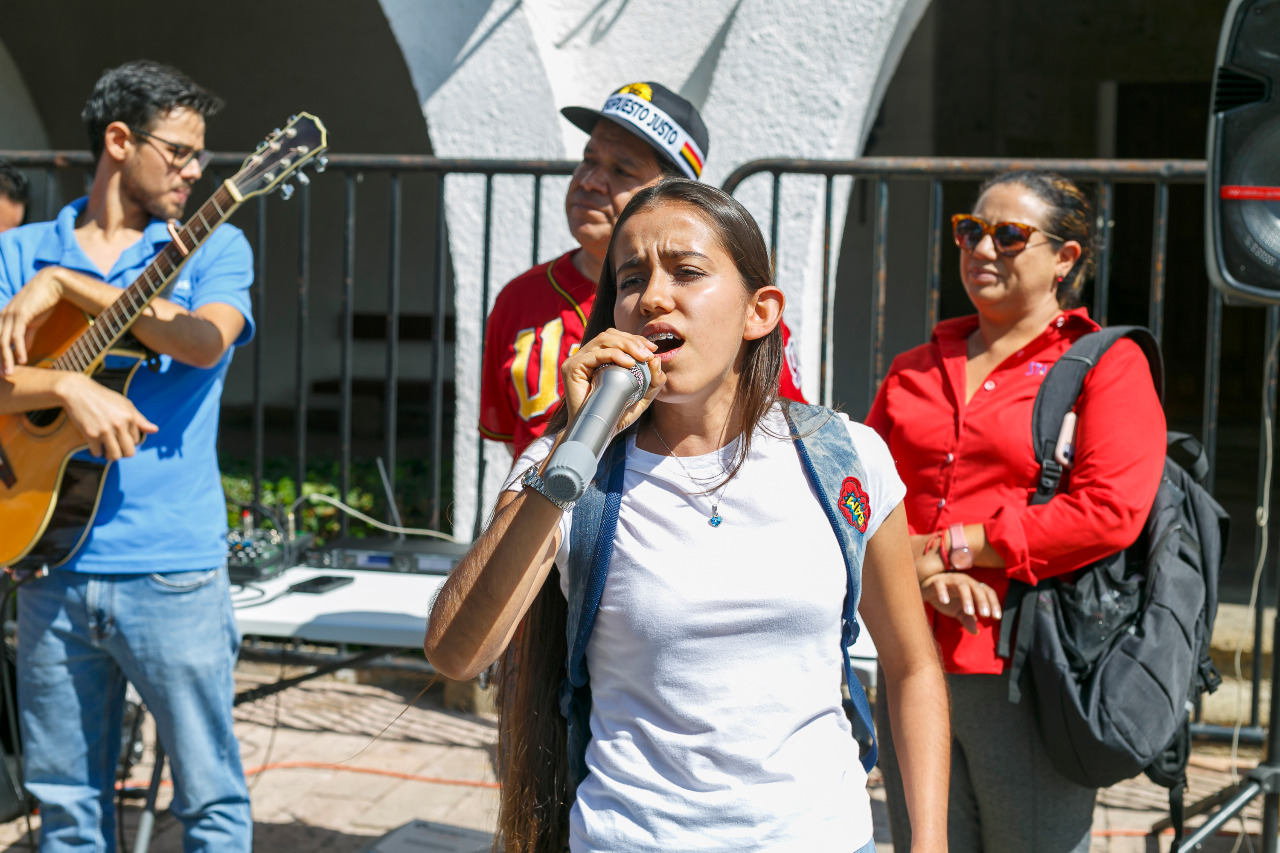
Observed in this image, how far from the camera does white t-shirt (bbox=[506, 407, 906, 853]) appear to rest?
1.57 m

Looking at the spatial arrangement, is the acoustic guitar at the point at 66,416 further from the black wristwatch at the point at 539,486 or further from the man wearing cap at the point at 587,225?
the black wristwatch at the point at 539,486

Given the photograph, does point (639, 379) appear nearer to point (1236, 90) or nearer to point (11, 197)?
point (1236, 90)

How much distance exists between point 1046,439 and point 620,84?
3092 millimetres

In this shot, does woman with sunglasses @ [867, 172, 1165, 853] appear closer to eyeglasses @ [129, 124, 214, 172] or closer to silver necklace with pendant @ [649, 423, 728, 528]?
silver necklace with pendant @ [649, 423, 728, 528]

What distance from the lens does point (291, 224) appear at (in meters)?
10.7

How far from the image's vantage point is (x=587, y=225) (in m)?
2.71

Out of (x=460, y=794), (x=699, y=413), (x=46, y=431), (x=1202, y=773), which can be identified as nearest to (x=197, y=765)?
(x=46, y=431)

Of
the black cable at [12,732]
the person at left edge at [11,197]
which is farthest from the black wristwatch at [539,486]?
the person at left edge at [11,197]

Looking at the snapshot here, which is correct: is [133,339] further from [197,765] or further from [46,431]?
[197,765]

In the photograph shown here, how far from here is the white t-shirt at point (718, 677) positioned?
5.15 ft

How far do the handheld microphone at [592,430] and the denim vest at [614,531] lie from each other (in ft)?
0.90

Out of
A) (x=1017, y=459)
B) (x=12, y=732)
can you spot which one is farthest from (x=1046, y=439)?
(x=12, y=732)

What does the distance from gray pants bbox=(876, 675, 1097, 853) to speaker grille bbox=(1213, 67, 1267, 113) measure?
56.2 inches

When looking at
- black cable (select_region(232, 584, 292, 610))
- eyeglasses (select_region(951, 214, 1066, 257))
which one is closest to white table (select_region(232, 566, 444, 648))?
black cable (select_region(232, 584, 292, 610))
